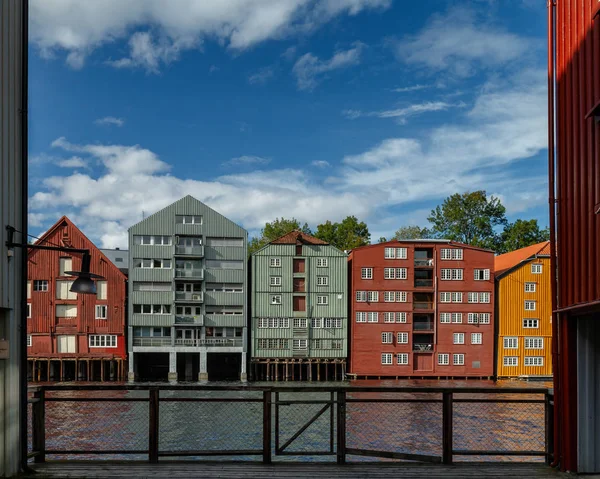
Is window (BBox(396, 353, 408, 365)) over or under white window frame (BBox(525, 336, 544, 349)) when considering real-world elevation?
under

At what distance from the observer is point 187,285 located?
54688mm

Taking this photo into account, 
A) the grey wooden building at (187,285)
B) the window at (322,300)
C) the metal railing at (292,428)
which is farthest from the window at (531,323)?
the grey wooden building at (187,285)

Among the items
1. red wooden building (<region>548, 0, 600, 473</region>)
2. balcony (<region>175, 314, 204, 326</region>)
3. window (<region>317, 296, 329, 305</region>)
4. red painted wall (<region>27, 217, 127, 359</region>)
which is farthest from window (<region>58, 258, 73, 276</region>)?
red wooden building (<region>548, 0, 600, 473</region>)

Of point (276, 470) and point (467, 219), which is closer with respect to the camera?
point (276, 470)

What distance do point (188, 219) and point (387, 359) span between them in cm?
2117

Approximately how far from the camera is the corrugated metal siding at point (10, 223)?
→ 7910mm

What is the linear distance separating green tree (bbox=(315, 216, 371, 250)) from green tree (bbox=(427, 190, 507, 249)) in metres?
10.6

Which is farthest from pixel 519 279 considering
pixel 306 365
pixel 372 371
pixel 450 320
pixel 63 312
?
pixel 63 312

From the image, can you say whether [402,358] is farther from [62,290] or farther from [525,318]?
[62,290]

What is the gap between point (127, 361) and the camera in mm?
54562

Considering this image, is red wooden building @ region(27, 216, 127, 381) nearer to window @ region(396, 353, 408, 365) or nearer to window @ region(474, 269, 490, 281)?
window @ region(396, 353, 408, 365)

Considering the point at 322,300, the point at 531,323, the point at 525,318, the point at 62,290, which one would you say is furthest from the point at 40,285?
the point at 531,323

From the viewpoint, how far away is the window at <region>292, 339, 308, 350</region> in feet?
182

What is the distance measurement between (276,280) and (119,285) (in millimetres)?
13552
